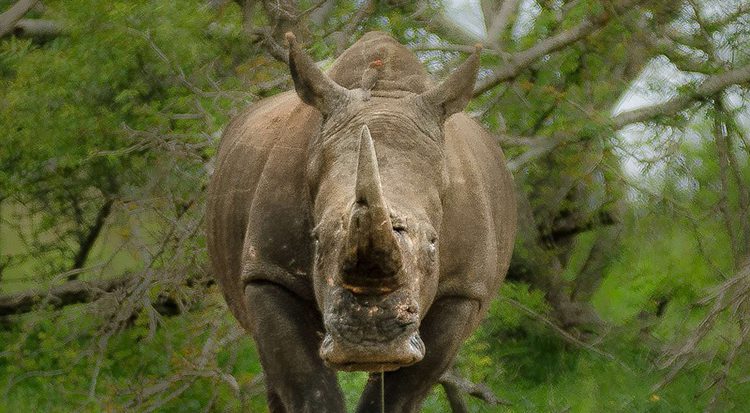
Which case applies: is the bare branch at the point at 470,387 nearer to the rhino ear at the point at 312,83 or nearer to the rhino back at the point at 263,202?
the rhino back at the point at 263,202

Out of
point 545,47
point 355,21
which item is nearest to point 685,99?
point 545,47

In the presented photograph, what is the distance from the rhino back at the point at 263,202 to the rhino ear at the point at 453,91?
0.51 metres

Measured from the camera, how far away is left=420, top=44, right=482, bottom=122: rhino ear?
7.17m

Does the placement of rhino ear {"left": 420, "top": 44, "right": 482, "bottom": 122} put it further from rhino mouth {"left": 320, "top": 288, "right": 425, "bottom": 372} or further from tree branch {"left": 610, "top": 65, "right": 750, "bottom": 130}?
tree branch {"left": 610, "top": 65, "right": 750, "bottom": 130}

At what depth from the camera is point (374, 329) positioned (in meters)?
6.09

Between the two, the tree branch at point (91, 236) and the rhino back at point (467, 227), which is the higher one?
the rhino back at point (467, 227)

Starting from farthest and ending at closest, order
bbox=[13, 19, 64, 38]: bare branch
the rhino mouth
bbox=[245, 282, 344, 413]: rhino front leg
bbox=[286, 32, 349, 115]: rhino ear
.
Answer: bbox=[13, 19, 64, 38]: bare branch → bbox=[245, 282, 344, 413]: rhino front leg → bbox=[286, 32, 349, 115]: rhino ear → the rhino mouth

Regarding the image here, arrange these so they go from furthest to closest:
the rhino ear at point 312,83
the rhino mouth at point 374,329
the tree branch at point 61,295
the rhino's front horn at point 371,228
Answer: the tree branch at point 61,295 < the rhino ear at point 312,83 < the rhino mouth at point 374,329 < the rhino's front horn at point 371,228

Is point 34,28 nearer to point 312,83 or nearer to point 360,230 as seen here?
point 312,83

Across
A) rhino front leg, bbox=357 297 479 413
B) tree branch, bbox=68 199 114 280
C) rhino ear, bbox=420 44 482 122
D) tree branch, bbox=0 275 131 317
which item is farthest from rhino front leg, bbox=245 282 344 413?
tree branch, bbox=68 199 114 280

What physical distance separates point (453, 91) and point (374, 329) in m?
1.47

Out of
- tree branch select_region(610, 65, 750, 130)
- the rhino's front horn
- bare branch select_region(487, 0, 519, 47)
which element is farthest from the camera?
bare branch select_region(487, 0, 519, 47)

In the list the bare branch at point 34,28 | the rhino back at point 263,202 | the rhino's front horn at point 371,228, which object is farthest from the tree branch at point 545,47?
the rhino's front horn at point 371,228

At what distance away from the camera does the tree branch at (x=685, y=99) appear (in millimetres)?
11086
